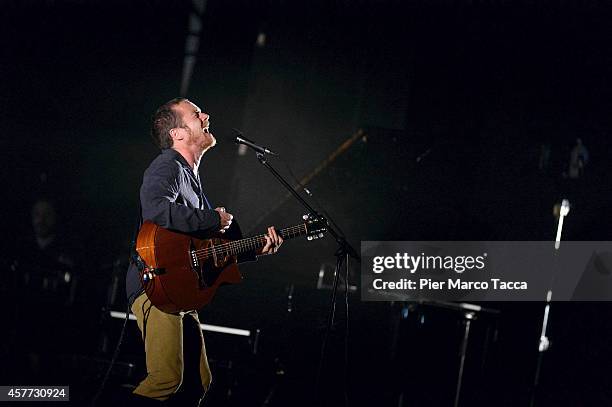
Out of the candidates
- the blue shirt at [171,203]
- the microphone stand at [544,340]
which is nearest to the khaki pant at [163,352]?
the blue shirt at [171,203]

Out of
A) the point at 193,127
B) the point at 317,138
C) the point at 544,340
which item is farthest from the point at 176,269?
the point at 317,138

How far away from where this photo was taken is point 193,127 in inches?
120

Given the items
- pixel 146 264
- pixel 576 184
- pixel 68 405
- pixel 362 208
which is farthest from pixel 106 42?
pixel 576 184

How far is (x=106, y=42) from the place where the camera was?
606 cm

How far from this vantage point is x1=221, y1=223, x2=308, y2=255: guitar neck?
9.80 ft

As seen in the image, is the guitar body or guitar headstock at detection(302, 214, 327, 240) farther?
guitar headstock at detection(302, 214, 327, 240)

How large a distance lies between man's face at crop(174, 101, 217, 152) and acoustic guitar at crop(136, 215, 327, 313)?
17.3 inches

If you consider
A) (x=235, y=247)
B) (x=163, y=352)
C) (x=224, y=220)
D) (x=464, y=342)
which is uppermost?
(x=224, y=220)

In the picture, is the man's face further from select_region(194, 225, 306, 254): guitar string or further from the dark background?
the dark background

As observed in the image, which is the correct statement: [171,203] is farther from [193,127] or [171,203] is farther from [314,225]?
[314,225]

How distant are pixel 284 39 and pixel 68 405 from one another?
450 centimetres

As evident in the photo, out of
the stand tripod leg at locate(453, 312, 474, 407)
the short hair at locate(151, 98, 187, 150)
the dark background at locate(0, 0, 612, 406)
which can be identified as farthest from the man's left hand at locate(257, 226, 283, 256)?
the stand tripod leg at locate(453, 312, 474, 407)

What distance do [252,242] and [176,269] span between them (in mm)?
384

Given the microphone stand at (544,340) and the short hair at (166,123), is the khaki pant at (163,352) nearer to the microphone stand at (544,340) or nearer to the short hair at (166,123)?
the short hair at (166,123)
